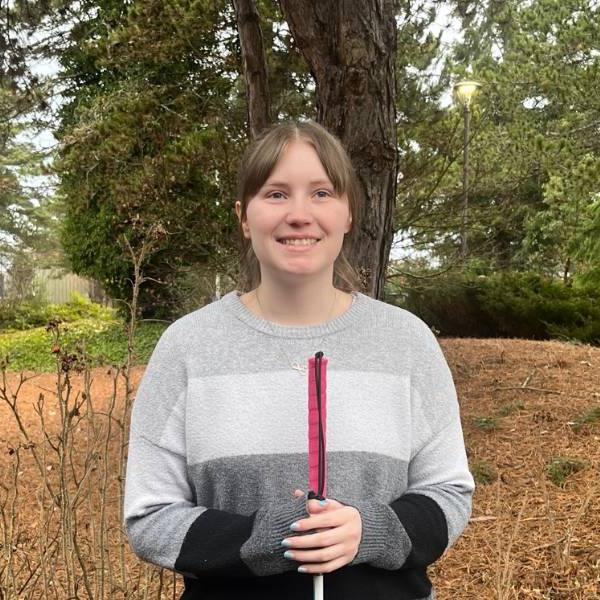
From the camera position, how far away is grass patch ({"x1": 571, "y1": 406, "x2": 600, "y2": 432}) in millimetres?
4508

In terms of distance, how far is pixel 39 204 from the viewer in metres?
30.3

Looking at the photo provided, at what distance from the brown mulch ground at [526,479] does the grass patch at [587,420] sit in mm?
34

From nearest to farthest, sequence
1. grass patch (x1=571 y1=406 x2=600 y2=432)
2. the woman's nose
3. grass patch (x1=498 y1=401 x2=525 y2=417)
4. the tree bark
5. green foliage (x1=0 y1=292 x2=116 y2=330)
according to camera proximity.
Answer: the woman's nose, the tree bark, grass patch (x1=571 y1=406 x2=600 y2=432), grass patch (x1=498 y1=401 x2=525 y2=417), green foliage (x1=0 y1=292 x2=116 y2=330)

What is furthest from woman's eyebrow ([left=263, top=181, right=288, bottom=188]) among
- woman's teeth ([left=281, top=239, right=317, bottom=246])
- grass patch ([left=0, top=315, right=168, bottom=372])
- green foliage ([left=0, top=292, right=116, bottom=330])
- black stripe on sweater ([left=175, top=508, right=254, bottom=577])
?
green foliage ([left=0, top=292, right=116, bottom=330])

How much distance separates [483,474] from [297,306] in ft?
9.92

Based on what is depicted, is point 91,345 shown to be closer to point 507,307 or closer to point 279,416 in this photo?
point 507,307

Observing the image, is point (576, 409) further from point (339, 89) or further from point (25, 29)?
point (25, 29)

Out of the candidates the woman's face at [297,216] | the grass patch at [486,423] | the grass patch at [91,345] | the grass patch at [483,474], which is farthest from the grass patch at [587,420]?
the grass patch at [91,345]

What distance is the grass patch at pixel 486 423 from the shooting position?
15.7 ft

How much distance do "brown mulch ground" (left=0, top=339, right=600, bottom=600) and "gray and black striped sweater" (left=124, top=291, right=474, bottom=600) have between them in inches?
47.1

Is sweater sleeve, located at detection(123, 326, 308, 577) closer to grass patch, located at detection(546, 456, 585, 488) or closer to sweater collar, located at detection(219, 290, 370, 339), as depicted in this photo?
sweater collar, located at detection(219, 290, 370, 339)

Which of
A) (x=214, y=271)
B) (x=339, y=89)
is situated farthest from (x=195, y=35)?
(x=339, y=89)

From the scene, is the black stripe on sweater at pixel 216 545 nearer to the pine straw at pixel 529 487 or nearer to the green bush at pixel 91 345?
the pine straw at pixel 529 487

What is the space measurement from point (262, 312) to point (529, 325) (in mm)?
10310
